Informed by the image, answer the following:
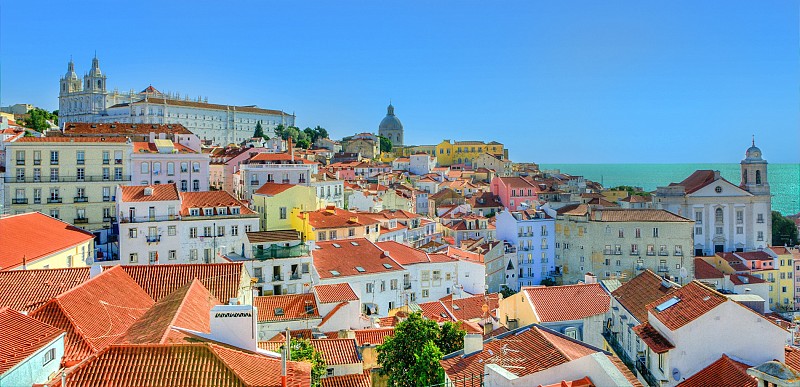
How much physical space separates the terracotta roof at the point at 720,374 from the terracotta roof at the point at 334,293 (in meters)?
14.5

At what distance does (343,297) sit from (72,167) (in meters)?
22.7

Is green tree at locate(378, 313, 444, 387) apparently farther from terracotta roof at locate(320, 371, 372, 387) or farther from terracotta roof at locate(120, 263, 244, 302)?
terracotta roof at locate(120, 263, 244, 302)

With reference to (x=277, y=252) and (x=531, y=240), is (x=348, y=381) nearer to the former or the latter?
(x=277, y=252)

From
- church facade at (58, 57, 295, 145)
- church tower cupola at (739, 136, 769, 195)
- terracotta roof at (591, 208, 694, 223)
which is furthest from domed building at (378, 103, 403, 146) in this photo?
terracotta roof at (591, 208, 694, 223)

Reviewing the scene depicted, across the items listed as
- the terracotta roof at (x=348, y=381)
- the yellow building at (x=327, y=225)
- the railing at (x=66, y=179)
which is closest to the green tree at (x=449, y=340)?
the terracotta roof at (x=348, y=381)

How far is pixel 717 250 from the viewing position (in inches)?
2576

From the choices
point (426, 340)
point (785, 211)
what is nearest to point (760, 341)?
point (426, 340)

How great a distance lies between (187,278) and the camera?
2069cm

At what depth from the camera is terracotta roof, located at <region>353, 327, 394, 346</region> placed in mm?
23473

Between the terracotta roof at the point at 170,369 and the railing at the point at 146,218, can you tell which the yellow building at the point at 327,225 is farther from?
the terracotta roof at the point at 170,369

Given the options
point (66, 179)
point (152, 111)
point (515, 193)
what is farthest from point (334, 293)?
point (152, 111)

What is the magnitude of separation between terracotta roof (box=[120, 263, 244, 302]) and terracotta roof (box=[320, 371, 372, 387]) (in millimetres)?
3837

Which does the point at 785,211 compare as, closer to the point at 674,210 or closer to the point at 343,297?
the point at 674,210

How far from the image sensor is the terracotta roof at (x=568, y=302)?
73.8 ft
